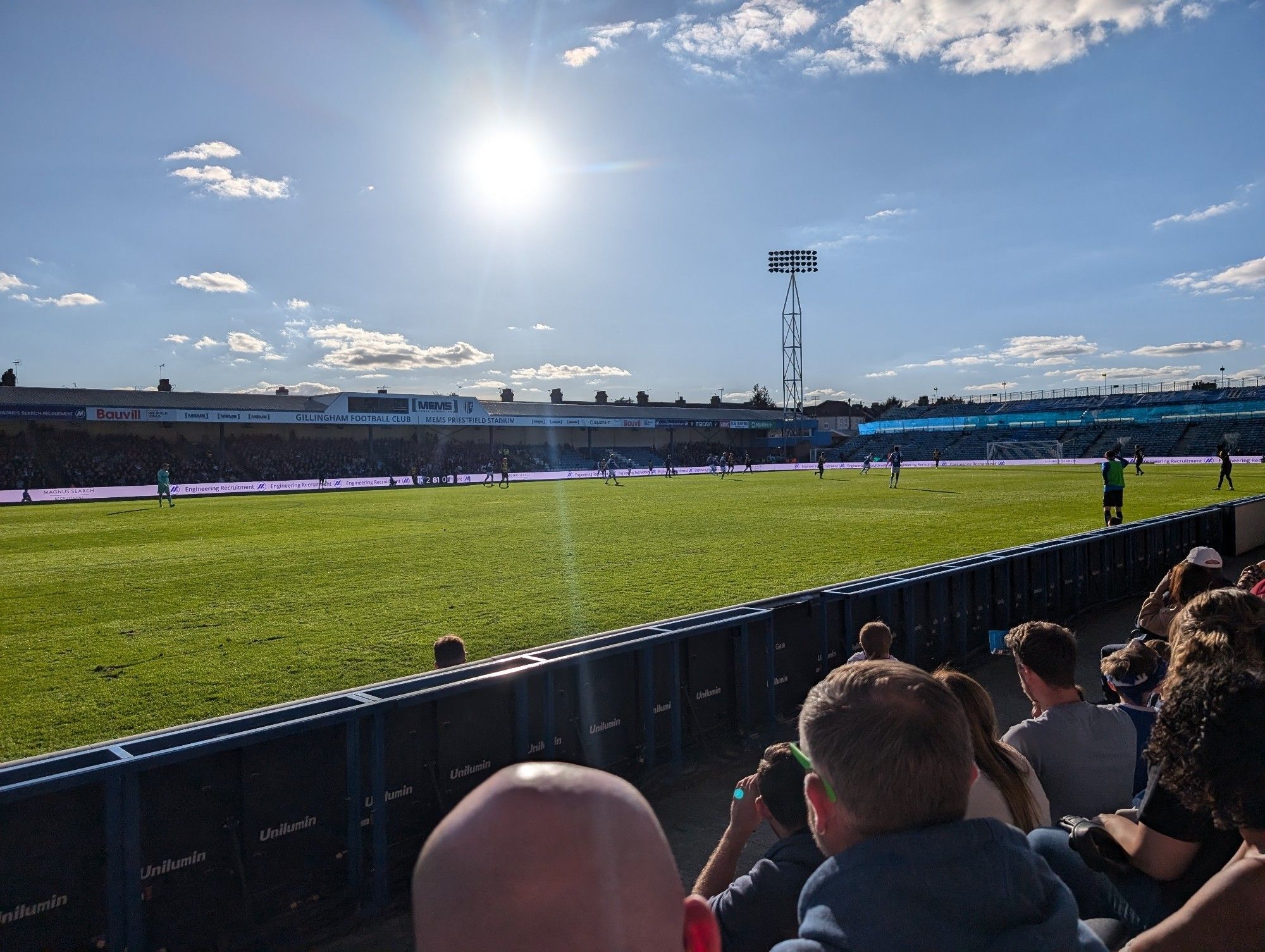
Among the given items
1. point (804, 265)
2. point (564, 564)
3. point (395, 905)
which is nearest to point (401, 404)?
point (804, 265)

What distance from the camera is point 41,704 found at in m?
7.26

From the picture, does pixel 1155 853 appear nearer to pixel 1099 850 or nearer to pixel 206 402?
pixel 1099 850

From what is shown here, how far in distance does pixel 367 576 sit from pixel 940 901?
13158 millimetres

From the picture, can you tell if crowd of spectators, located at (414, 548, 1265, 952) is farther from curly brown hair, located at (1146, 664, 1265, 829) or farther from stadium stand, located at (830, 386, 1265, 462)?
stadium stand, located at (830, 386, 1265, 462)

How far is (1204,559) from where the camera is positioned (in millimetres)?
6004

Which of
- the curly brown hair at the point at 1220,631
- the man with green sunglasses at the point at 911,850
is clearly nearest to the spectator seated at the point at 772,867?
the man with green sunglasses at the point at 911,850

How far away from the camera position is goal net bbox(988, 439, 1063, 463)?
77562 millimetres

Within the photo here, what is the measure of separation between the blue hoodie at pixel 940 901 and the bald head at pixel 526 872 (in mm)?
879

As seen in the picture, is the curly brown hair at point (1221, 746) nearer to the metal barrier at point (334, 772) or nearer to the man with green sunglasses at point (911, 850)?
the man with green sunglasses at point (911, 850)

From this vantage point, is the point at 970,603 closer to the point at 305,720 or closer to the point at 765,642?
the point at 765,642

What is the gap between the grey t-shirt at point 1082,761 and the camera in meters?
3.45

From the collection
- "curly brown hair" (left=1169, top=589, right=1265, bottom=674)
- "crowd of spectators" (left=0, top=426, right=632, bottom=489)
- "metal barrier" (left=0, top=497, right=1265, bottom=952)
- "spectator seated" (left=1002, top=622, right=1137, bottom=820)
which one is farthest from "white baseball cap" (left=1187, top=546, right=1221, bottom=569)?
"crowd of spectators" (left=0, top=426, right=632, bottom=489)

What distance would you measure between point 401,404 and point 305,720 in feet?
190

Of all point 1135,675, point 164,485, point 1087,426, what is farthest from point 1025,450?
point 1135,675
